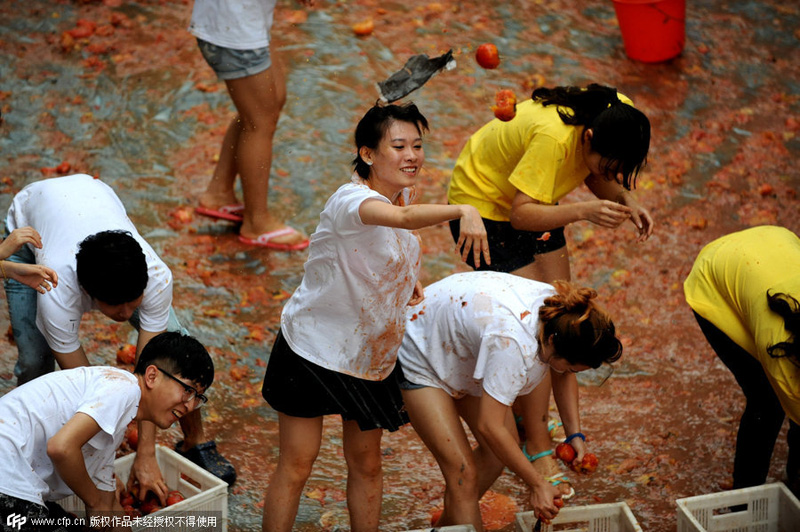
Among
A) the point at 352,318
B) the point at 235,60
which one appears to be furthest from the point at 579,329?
the point at 235,60

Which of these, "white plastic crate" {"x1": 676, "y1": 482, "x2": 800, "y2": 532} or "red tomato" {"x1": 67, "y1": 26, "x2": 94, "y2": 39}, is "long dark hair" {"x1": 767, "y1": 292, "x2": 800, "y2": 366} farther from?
"red tomato" {"x1": 67, "y1": 26, "x2": 94, "y2": 39}

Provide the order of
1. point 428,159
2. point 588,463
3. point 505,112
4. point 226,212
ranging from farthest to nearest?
point 428,159
point 226,212
point 505,112
point 588,463

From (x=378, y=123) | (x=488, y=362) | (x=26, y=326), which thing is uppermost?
(x=378, y=123)

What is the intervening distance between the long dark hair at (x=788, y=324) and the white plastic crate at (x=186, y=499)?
7.02 feet

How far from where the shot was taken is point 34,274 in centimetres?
325

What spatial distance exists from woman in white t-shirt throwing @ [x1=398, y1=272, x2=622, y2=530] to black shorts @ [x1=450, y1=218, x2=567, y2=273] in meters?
0.58

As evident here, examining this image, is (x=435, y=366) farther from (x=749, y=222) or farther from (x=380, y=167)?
(x=749, y=222)

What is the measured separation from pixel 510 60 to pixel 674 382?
3.43 meters

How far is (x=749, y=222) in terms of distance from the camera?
622 cm

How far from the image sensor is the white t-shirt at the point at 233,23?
504 cm

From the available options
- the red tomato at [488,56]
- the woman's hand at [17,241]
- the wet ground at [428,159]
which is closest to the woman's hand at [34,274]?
the woman's hand at [17,241]

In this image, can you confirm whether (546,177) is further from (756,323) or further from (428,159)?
(428,159)

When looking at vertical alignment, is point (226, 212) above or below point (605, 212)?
below

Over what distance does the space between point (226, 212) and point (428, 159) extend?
61.0 inches
